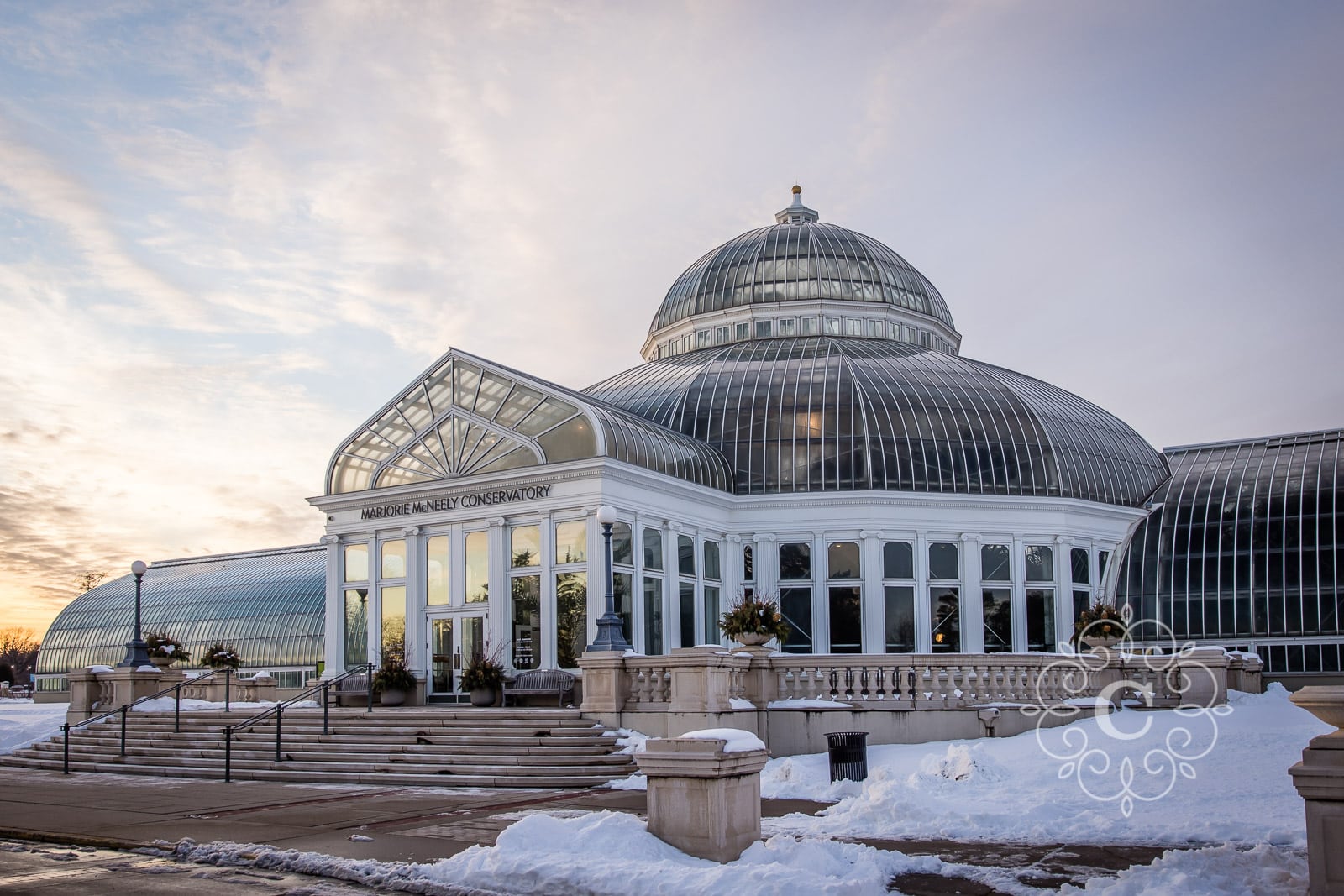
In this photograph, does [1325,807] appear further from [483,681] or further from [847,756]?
[483,681]

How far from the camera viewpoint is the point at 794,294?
4322 cm

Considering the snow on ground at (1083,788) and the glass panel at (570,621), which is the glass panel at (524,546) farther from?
the snow on ground at (1083,788)

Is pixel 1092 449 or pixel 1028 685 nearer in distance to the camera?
pixel 1028 685

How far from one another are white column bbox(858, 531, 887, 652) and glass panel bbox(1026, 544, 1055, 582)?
4.39 meters

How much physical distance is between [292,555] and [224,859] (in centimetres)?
4797

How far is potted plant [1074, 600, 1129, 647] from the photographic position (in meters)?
29.8

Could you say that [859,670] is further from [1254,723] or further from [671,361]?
[671,361]

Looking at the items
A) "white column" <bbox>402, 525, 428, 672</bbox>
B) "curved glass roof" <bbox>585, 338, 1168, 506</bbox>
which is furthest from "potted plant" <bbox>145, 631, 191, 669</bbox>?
"curved glass roof" <bbox>585, 338, 1168, 506</bbox>

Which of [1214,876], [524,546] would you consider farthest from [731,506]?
[1214,876]

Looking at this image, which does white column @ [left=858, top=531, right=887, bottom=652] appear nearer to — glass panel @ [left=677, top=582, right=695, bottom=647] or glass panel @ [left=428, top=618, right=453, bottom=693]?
glass panel @ [left=677, top=582, right=695, bottom=647]

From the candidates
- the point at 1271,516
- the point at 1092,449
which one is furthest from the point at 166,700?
the point at 1271,516

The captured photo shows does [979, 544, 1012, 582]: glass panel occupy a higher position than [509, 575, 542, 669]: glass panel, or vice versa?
[979, 544, 1012, 582]: glass panel

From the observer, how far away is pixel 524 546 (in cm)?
2944

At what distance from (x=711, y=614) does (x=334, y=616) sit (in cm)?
1002
